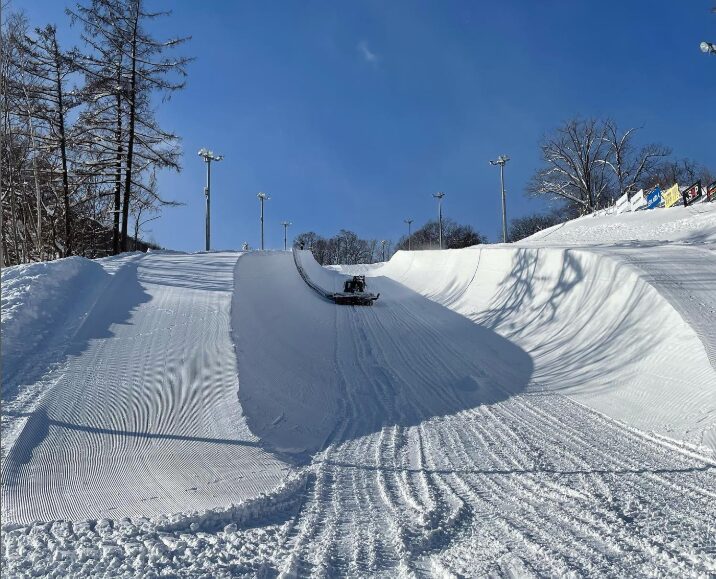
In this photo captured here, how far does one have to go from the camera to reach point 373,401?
286 inches

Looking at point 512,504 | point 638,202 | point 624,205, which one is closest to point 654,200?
point 638,202

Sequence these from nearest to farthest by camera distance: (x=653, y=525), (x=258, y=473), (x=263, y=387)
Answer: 1. (x=653, y=525)
2. (x=258, y=473)
3. (x=263, y=387)

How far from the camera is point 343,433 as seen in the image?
5875mm

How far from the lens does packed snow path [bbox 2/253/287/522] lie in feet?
12.3

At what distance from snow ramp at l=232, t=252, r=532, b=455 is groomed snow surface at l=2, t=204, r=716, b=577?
7 cm

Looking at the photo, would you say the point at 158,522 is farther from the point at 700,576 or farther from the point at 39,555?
the point at 700,576

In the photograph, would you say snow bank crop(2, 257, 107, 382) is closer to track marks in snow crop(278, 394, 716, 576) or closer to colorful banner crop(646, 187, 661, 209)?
track marks in snow crop(278, 394, 716, 576)

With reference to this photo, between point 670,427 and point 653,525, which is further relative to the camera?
point 670,427

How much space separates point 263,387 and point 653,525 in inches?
200

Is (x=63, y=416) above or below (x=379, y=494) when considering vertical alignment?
above

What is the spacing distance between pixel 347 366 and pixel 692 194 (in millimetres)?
33457

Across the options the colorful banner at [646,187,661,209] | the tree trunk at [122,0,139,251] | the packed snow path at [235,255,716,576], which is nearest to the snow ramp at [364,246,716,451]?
the packed snow path at [235,255,716,576]

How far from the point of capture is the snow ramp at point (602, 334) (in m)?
6.36

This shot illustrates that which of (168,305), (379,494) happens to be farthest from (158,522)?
(168,305)
